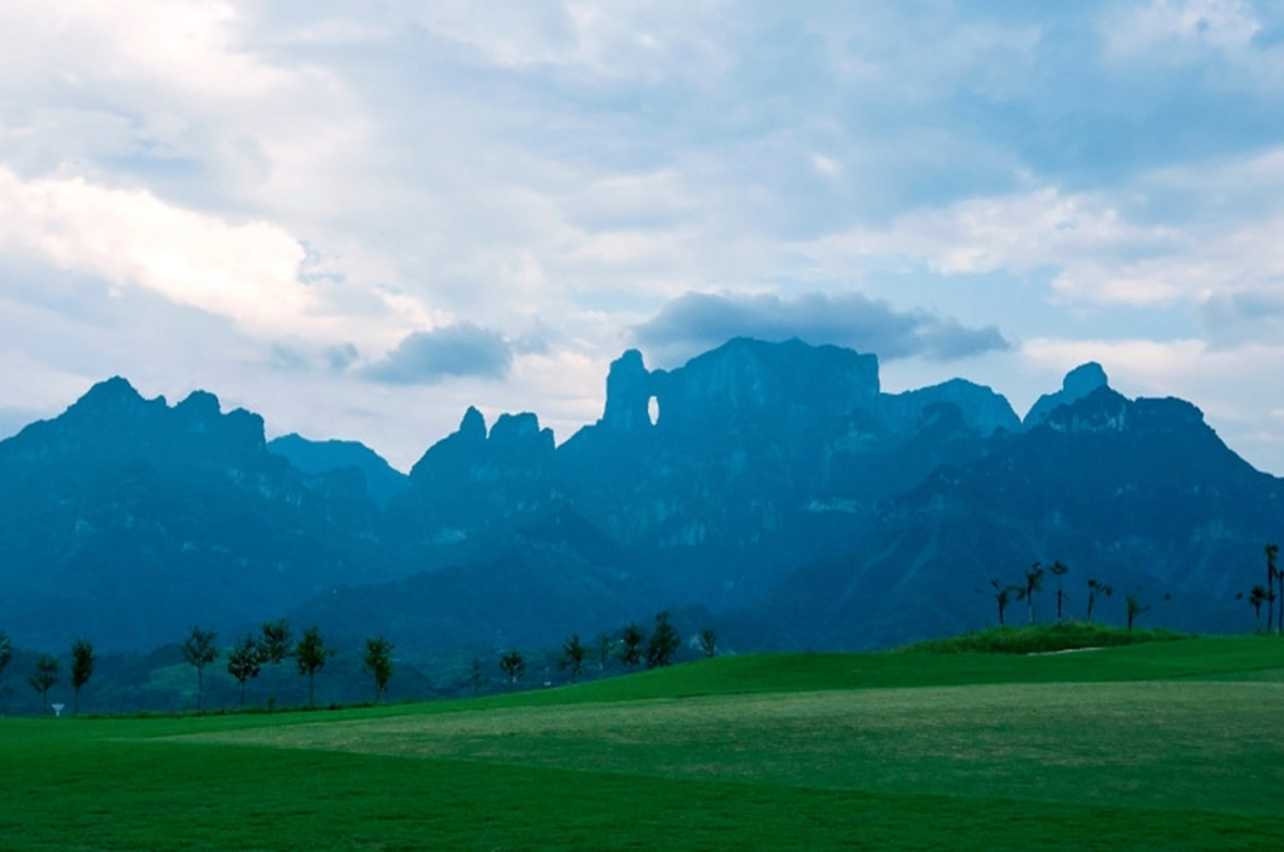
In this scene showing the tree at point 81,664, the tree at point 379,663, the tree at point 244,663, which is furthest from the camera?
the tree at point 244,663

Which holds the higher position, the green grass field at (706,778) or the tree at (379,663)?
the green grass field at (706,778)

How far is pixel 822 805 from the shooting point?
3419 centimetres

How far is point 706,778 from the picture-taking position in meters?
40.0

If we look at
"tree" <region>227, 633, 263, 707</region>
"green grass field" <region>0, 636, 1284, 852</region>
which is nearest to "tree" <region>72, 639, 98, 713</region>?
"tree" <region>227, 633, 263, 707</region>

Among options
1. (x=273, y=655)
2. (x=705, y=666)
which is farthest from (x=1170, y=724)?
(x=273, y=655)

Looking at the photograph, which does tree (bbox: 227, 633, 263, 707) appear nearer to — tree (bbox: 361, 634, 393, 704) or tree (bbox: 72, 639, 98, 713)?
tree (bbox: 361, 634, 393, 704)

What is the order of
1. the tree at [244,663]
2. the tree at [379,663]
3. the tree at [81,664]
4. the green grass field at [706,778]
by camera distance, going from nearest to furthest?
the green grass field at [706,778]
the tree at [379,663]
the tree at [81,664]
the tree at [244,663]

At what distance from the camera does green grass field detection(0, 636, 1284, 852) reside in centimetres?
2988

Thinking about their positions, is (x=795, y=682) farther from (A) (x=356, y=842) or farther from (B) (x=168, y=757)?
(A) (x=356, y=842)

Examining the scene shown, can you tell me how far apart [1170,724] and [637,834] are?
31.9 m

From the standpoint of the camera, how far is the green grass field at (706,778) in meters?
29.9

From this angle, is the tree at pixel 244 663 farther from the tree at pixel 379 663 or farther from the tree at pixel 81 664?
the tree at pixel 81 664

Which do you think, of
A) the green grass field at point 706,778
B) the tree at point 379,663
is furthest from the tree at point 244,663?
the green grass field at point 706,778

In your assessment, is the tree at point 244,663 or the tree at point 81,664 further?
the tree at point 244,663
